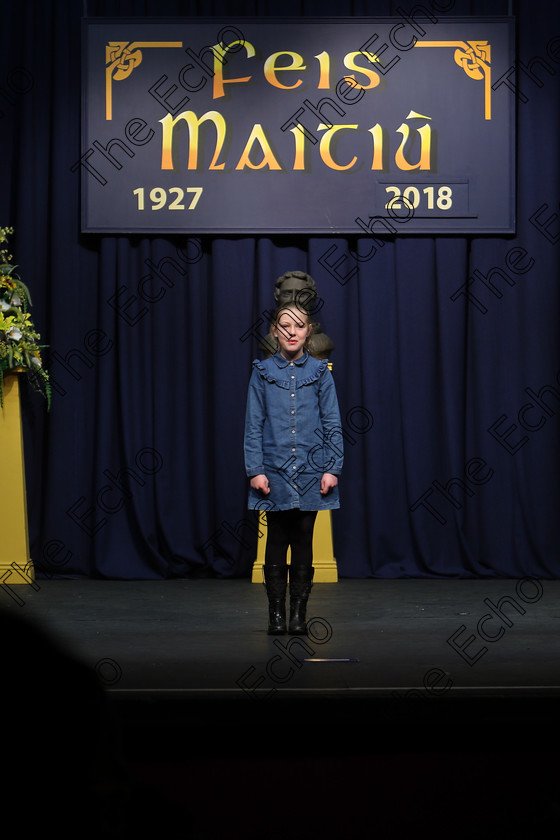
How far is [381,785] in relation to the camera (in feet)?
6.51

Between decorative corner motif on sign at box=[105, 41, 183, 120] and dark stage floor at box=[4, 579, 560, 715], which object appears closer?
dark stage floor at box=[4, 579, 560, 715]

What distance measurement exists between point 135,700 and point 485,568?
279cm

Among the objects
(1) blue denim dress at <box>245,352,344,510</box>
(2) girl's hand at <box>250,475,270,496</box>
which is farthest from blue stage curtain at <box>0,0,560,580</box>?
(2) girl's hand at <box>250,475,270,496</box>

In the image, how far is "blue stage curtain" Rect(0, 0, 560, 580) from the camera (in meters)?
5.16

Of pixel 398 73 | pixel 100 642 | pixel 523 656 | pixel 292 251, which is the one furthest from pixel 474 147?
pixel 100 642

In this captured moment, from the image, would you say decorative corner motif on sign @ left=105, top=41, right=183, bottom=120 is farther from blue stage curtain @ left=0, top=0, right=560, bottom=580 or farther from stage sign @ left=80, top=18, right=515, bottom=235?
blue stage curtain @ left=0, top=0, right=560, bottom=580

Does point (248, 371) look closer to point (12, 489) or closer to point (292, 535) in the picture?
point (12, 489)

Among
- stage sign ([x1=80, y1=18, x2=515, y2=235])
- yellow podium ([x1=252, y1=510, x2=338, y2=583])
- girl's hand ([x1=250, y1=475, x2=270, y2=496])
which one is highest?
stage sign ([x1=80, y1=18, x2=515, y2=235])

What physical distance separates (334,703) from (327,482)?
95cm

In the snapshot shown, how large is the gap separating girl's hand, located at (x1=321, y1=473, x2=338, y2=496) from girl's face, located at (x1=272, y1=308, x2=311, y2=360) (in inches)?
18.3

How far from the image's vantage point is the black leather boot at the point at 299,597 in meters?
3.62

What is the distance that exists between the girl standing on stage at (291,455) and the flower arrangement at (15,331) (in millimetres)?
1520

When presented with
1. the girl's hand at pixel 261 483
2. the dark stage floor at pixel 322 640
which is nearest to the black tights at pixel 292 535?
the girl's hand at pixel 261 483

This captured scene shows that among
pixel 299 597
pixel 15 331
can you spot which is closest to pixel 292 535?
pixel 299 597
